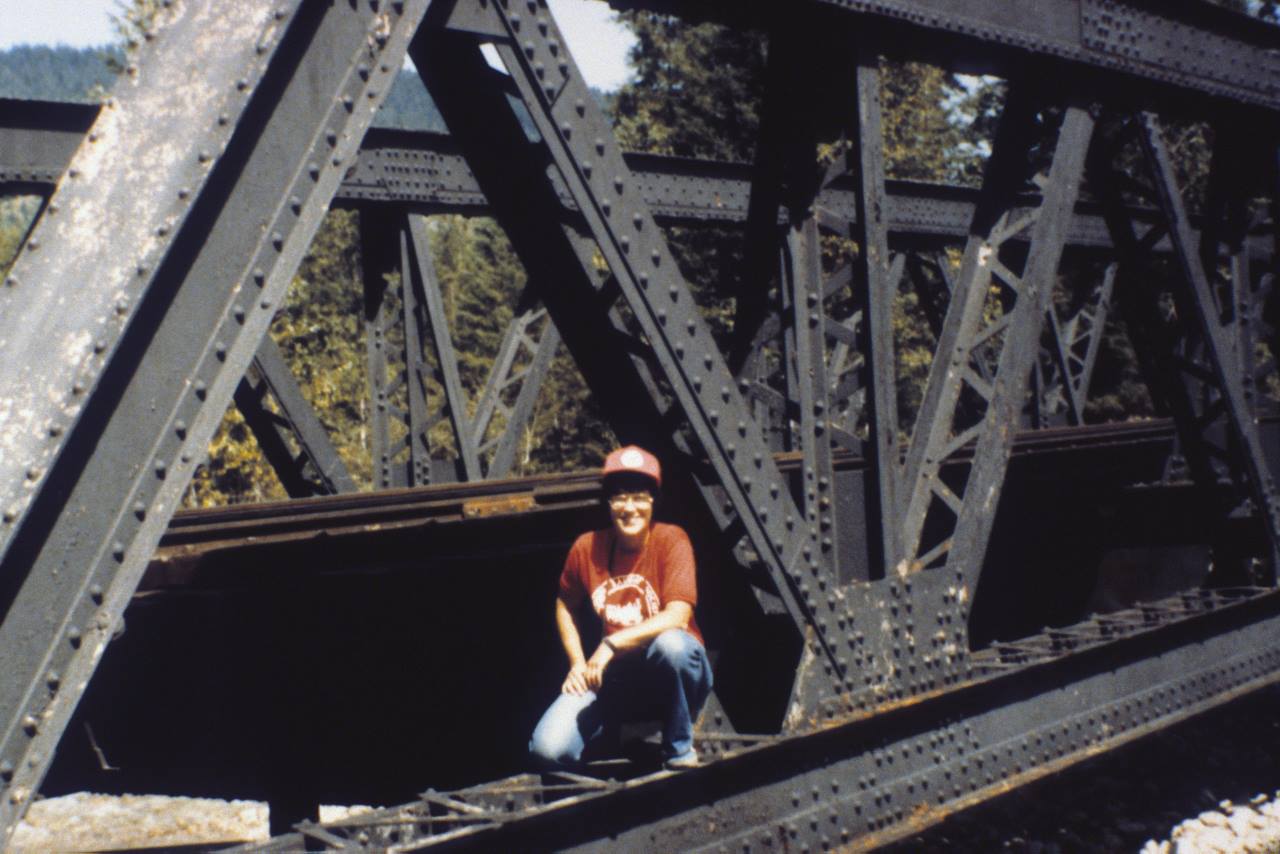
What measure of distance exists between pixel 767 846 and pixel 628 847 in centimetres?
63

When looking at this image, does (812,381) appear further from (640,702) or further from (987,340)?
(640,702)

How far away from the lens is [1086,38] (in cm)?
549

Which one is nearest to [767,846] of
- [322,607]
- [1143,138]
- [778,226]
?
[322,607]

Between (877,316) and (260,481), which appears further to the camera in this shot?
(260,481)

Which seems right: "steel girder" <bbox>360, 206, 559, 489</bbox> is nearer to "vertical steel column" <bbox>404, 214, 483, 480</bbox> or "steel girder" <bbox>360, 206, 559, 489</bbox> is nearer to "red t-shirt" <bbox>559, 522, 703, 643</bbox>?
"vertical steel column" <bbox>404, 214, 483, 480</bbox>

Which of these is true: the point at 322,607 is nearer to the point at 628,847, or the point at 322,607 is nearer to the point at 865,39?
the point at 628,847

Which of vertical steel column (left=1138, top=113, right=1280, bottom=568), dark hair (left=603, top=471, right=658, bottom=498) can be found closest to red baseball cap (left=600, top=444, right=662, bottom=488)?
dark hair (left=603, top=471, right=658, bottom=498)

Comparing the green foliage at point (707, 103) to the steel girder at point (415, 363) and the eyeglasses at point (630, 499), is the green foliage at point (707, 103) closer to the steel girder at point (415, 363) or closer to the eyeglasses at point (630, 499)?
the steel girder at point (415, 363)

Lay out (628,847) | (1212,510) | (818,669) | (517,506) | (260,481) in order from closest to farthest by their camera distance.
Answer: (628,847)
(818,669)
(517,506)
(1212,510)
(260,481)

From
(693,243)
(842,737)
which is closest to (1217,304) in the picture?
(842,737)

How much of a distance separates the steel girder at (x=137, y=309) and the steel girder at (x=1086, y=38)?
146 centimetres

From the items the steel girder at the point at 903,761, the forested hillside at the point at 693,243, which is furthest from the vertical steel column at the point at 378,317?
the forested hillside at the point at 693,243

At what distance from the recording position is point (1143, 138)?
19.9 feet

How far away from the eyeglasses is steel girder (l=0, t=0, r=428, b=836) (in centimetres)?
160
